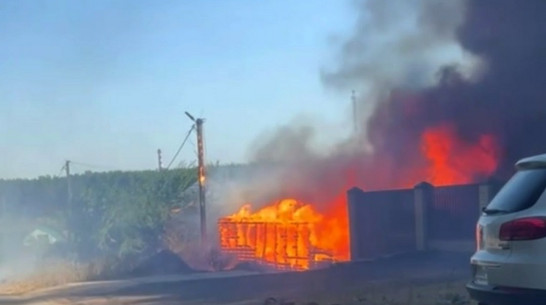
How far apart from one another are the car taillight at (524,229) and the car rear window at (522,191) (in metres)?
0.14

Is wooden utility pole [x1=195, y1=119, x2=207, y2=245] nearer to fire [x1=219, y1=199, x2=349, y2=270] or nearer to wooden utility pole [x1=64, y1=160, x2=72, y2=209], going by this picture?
fire [x1=219, y1=199, x2=349, y2=270]

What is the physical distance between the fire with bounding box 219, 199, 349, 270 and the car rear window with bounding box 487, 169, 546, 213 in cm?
→ 2220

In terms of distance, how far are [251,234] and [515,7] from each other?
40.5 ft

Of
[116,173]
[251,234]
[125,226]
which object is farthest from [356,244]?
[116,173]

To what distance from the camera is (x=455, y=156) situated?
109 ft

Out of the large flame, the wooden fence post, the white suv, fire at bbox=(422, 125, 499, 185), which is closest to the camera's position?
the white suv

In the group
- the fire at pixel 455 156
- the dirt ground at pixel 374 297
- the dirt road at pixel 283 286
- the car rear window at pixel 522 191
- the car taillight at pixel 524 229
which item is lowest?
the dirt road at pixel 283 286

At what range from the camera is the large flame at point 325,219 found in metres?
32.3

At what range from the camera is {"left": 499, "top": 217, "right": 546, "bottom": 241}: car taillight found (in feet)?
24.6

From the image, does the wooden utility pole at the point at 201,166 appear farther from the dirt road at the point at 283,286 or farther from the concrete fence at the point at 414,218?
the dirt road at the point at 283,286

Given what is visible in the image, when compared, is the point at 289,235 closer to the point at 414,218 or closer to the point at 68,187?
the point at 414,218

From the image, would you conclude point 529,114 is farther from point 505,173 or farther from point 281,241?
point 281,241

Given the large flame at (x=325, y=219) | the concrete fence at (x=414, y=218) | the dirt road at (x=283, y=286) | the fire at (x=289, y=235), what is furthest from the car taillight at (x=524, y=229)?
the fire at (x=289, y=235)

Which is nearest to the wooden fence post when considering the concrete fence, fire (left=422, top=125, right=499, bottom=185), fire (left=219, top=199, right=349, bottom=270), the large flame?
the concrete fence
